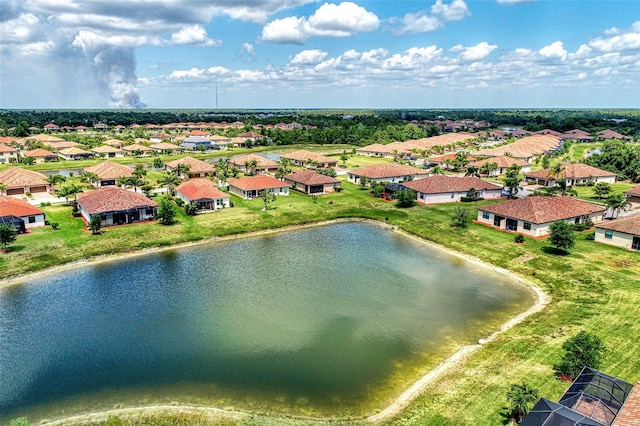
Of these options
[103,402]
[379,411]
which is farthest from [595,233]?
[103,402]

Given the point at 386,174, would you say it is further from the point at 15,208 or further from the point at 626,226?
the point at 15,208

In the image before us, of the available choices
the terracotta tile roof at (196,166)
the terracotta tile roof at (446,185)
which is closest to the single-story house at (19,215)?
the terracotta tile roof at (196,166)

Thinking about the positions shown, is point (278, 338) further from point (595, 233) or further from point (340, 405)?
point (595, 233)

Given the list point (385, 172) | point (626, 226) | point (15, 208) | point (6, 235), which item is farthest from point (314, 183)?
point (626, 226)

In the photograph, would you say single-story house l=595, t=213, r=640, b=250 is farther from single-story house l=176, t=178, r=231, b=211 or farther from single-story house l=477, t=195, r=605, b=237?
single-story house l=176, t=178, r=231, b=211

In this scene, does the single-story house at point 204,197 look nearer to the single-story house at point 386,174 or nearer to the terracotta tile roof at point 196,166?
the terracotta tile roof at point 196,166

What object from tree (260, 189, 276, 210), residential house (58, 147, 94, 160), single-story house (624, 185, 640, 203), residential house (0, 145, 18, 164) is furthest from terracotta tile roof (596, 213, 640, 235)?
residential house (0, 145, 18, 164)
